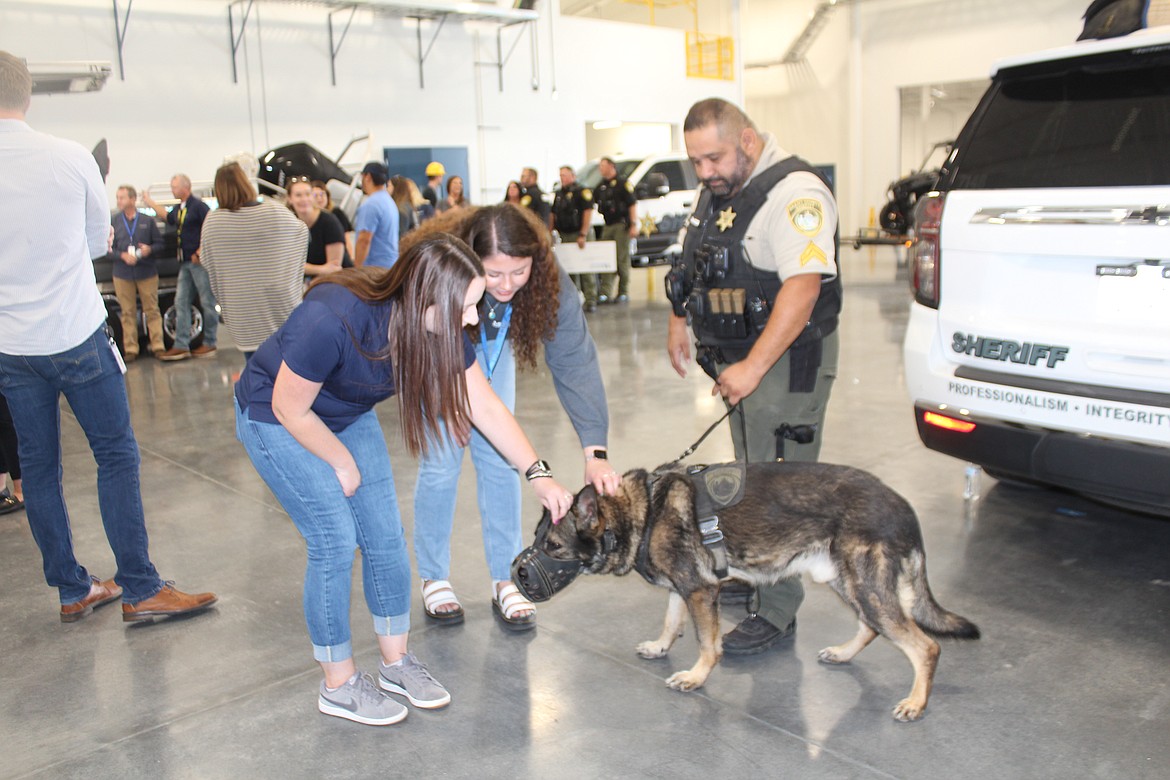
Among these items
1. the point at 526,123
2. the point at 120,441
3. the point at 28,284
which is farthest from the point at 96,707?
the point at 526,123

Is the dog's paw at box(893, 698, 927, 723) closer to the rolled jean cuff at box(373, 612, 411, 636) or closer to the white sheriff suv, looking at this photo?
the white sheriff suv

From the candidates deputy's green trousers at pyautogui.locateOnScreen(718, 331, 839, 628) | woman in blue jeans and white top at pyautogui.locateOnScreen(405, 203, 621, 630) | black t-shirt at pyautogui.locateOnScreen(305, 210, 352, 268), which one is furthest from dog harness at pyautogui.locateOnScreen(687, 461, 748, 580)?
black t-shirt at pyautogui.locateOnScreen(305, 210, 352, 268)

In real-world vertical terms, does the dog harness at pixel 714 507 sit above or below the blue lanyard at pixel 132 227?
below

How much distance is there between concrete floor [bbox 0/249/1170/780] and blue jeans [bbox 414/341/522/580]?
240 mm

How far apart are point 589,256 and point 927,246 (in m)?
8.30

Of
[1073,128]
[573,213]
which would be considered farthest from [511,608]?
[573,213]

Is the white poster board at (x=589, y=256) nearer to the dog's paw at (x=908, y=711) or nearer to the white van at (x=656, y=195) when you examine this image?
the white van at (x=656, y=195)

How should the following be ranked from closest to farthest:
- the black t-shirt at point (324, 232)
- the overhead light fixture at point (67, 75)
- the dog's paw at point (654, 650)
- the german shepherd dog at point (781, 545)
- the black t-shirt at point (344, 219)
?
the german shepherd dog at point (781, 545), the dog's paw at point (654, 650), the black t-shirt at point (324, 232), the overhead light fixture at point (67, 75), the black t-shirt at point (344, 219)

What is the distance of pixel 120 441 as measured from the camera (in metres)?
3.45

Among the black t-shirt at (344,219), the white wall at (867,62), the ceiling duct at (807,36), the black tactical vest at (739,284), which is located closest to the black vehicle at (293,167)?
the black t-shirt at (344,219)

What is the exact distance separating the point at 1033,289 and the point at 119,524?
3.33m

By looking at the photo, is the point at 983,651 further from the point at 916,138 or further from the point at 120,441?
the point at 916,138

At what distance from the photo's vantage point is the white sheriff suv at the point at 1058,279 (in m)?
2.88

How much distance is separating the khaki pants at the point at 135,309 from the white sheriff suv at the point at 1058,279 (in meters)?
8.19
